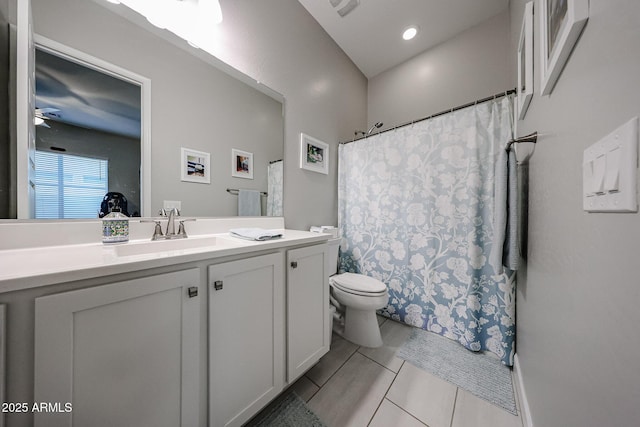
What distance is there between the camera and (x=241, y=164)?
4.54ft

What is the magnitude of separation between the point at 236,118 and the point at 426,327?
2106mm

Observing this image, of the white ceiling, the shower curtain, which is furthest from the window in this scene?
the white ceiling

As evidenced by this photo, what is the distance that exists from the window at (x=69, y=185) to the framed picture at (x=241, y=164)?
0.59 meters

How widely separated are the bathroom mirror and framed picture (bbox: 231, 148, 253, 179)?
13 millimetres

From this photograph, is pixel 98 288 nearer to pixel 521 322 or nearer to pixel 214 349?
pixel 214 349

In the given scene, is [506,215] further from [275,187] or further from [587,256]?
[275,187]

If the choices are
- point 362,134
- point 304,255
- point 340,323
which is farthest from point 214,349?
point 362,134

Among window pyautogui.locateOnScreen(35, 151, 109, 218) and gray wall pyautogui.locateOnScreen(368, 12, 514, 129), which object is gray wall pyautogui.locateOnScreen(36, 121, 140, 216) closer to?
window pyautogui.locateOnScreen(35, 151, 109, 218)

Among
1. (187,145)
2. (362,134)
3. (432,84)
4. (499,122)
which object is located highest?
(432,84)

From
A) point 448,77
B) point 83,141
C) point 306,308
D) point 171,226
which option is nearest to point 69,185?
point 83,141

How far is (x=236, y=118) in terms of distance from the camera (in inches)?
53.7

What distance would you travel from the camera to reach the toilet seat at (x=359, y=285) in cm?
146

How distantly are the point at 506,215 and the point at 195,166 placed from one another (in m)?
1.68

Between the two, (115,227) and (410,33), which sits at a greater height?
(410,33)
